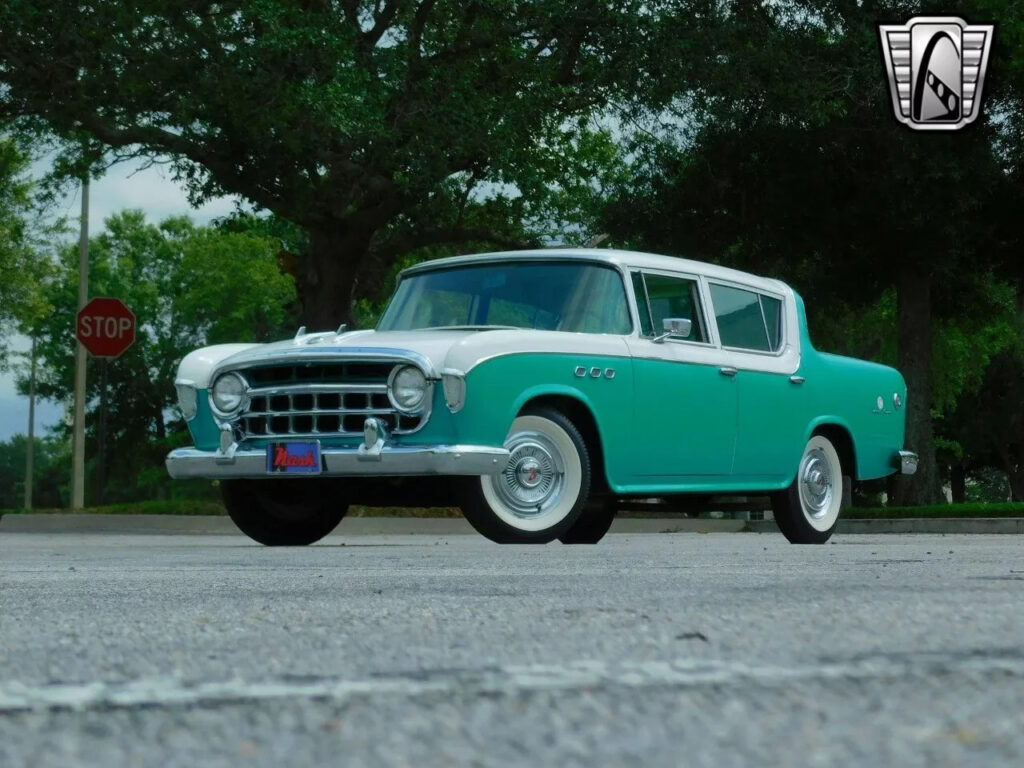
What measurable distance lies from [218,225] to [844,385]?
1705 centimetres

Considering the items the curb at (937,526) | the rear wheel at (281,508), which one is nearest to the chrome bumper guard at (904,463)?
the rear wheel at (281,508)

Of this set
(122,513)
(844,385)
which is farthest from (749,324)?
(122,513)

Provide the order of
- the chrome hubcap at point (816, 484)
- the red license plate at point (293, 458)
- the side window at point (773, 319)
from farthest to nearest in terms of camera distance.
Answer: the chrome hubcap at point (816, 484) < the side window at point (773, 319) < the red license plate at point (293, 458)

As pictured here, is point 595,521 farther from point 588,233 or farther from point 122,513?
point 588,233

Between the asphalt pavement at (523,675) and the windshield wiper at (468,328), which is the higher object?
the windshield wiper at (468,328)

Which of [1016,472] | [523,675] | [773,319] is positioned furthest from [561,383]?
[1016,472]

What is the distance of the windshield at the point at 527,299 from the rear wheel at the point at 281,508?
1330 mm

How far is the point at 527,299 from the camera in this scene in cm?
1046

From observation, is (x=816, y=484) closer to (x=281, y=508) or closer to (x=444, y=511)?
(x=281, y=508)

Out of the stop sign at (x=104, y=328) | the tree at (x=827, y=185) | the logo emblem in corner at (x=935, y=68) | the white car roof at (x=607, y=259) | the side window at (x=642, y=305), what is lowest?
the side window at (x=642, y=305)

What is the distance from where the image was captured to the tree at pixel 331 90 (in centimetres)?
2056

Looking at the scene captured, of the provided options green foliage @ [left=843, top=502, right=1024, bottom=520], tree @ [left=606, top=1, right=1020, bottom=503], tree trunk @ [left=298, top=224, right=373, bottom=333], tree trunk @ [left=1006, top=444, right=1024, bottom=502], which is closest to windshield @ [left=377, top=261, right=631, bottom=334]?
tree @ [left=606, top=1, right=1020, bottom=503]

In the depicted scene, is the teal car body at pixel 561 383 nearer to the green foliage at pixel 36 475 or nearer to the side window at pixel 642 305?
the side window at pixel 642 305

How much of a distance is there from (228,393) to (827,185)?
→ 57.6 feet
